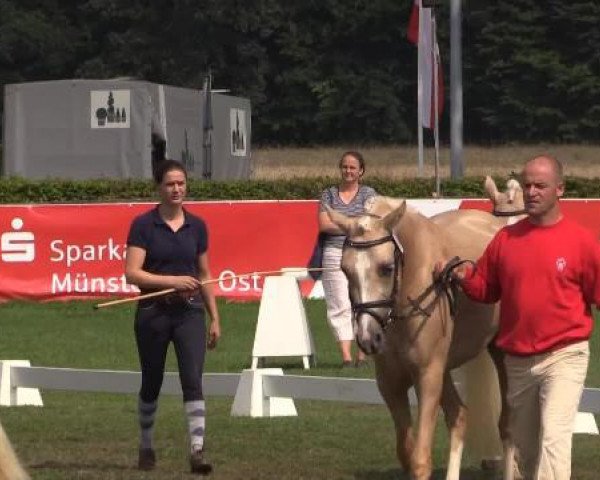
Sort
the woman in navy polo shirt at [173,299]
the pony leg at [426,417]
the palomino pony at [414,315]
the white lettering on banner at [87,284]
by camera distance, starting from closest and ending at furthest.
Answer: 1. the palomino pony at [414,315]
2. the pony leg at [426,417]
3. the woman in navy polo shirt at [173,299]
4. the white lettering on banner at [87,284]

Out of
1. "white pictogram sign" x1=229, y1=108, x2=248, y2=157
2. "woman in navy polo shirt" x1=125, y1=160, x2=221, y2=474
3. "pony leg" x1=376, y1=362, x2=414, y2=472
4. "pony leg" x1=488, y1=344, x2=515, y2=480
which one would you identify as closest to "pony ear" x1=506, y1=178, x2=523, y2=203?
"pony leg" x1=488, y1=344, x2=515, y2=480

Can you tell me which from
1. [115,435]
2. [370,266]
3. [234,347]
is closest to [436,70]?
[234,347]

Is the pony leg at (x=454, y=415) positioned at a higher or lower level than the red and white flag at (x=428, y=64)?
lower

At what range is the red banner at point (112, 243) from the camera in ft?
75.4

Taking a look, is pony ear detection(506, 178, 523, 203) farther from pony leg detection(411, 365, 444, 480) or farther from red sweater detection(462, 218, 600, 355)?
red sweater detection(462, 218, 600, 355)

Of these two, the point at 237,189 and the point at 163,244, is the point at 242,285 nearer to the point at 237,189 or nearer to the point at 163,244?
the point at 237,189

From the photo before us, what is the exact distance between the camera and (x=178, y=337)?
10.0 meters

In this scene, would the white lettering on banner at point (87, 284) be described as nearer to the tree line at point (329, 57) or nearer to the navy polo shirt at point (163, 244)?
the navy polo shirt at point (163, 244)

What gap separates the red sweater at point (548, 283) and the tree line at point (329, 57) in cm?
6031

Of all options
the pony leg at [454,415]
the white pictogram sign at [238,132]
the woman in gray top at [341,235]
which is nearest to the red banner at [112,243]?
the woman in gray top at [341,235]

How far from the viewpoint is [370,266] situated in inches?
339

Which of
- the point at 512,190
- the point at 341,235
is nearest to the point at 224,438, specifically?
the point at 512,190

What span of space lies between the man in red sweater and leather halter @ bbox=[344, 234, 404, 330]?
786 mm

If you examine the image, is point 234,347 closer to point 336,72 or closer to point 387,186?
point 387,186
